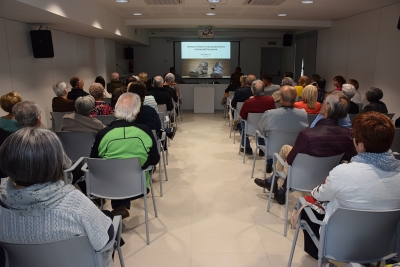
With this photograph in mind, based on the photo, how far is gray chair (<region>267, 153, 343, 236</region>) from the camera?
2.80 meters

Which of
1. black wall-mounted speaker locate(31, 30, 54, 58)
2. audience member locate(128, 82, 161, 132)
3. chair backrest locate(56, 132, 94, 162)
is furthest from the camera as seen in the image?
black wall-mounted speaker locate(31, 30, 54, 58)

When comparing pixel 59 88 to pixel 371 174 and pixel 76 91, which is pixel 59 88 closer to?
pixel 76 91

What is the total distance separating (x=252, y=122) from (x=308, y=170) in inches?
85.6

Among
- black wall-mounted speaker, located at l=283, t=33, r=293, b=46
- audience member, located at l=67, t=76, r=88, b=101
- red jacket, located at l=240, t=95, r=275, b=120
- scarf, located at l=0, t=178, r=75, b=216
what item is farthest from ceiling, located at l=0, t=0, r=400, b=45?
black wall-mounted speaker, located at l=283, t=33, r=293, b=46

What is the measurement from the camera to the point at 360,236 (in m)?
1.84

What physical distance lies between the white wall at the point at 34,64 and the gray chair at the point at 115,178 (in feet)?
10.1

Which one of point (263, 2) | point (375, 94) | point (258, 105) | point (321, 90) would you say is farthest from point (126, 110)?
point (321, 90)

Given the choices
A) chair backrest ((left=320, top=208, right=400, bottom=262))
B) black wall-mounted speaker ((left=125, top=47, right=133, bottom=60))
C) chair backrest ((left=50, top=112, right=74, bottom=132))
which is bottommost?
chair backrest ((left=320, top=208, right=400, bottom=262))

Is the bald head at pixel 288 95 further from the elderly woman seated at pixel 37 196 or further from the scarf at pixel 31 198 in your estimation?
the scarf at pixel 31 198

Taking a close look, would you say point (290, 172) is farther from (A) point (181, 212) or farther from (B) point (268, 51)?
(B) point (268, 51)

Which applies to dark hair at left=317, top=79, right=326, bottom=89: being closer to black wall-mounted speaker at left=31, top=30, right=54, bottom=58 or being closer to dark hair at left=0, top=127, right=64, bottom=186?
black wall-mounted speaker at left=31, top=30, right=54, bottom=58

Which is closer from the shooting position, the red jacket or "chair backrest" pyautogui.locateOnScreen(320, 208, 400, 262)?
"chair backrest" pyautogui.locateOnScreen(320, 208, 400, 262)

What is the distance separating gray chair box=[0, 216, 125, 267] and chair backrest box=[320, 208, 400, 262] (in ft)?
4.36

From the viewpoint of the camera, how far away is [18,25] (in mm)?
5512
